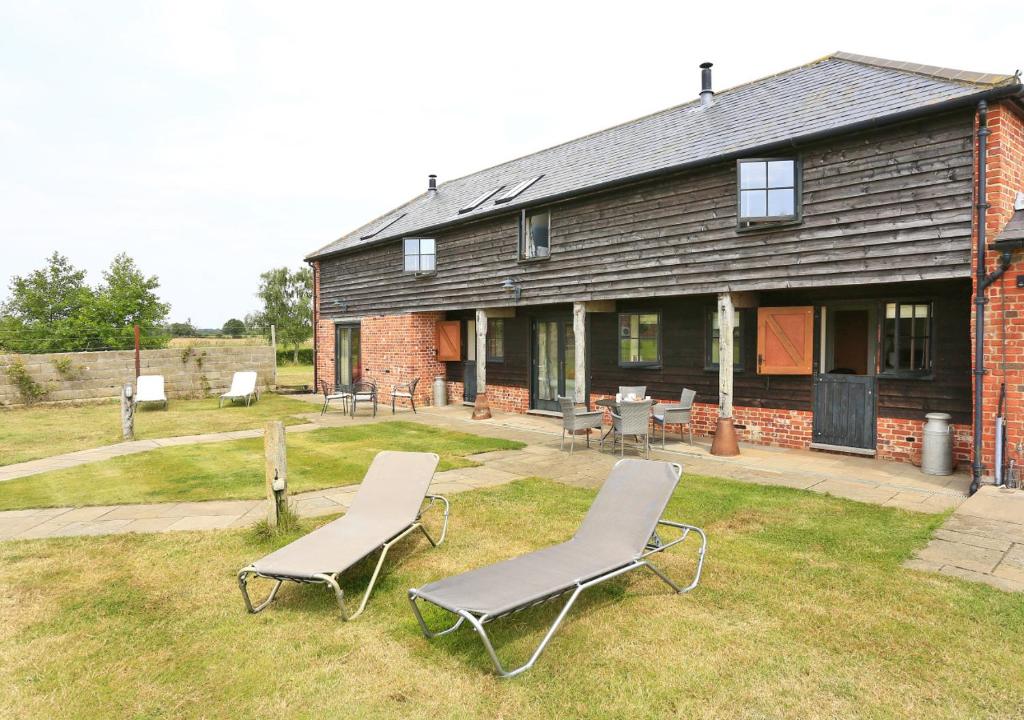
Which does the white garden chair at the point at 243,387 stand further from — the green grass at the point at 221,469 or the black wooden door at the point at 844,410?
the black wooden door at the point at 844,410

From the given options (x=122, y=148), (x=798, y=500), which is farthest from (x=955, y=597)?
(x=122, y=148)

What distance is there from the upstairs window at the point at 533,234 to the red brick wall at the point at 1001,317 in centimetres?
726

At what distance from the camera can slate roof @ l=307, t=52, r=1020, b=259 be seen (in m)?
7.51

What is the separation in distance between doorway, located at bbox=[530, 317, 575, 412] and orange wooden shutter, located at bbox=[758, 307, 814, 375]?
15.2ft

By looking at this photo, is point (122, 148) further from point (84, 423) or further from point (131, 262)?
point (131, 262)

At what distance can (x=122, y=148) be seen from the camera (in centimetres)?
1800

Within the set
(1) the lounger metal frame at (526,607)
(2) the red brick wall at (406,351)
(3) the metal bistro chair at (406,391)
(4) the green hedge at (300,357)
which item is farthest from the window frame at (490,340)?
(4) the green hedge at (300,357)

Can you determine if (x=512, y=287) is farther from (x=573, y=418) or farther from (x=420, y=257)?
(x=573, y=418)

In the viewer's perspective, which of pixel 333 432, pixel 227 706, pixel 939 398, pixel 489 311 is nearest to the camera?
pixel 227 706

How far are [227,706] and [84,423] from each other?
1226 centimetres

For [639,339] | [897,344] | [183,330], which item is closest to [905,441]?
[897,344]

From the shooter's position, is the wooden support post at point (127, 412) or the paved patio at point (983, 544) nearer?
the paved patio at point (983, 544)

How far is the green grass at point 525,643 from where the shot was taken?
8.79 ft

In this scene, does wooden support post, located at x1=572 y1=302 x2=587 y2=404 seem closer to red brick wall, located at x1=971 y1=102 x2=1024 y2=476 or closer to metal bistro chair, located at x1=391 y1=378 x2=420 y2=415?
metal bistro chair, located at x1=391 y1=378 x2=420 y2=415
